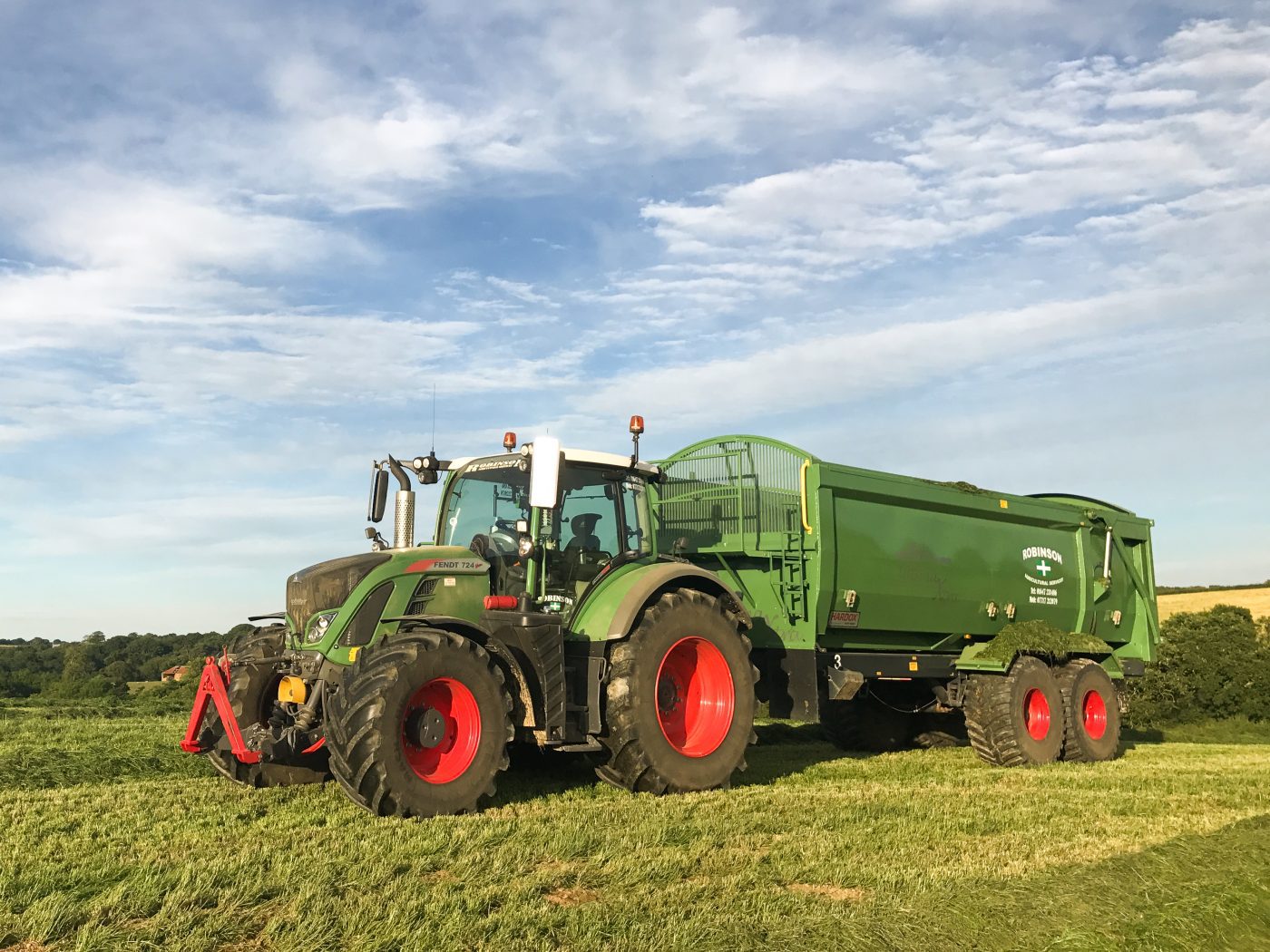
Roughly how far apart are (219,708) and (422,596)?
4.96 ft

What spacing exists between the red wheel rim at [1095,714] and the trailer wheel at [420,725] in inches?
339

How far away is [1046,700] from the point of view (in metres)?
12.4

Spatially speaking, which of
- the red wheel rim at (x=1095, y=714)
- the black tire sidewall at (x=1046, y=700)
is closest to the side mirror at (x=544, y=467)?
the black tire sidewall at (x=1046, y=700)

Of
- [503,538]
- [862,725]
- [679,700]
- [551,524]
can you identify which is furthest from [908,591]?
[503,538]

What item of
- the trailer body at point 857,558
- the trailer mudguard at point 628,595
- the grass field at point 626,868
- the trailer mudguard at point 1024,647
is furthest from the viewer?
the trailer mudguard at point 1024,647

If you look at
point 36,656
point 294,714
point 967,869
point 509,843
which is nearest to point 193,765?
point 294,714

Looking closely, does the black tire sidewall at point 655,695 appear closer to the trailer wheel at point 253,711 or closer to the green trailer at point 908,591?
the green trailer at point 908,591

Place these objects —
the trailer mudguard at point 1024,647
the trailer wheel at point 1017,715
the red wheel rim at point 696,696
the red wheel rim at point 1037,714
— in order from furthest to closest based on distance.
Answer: the red wheel rim at point 1037,714, the trailer mudguard at point 1024,647, the trailer wheel at point 1017,715, the red wheel rim at point 696,696

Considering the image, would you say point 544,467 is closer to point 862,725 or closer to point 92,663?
point 862,725

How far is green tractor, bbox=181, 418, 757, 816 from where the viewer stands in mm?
6980

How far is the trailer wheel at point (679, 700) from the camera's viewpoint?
26.5ft

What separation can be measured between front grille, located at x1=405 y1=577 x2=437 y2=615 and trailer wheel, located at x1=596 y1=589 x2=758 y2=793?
55.9 inches

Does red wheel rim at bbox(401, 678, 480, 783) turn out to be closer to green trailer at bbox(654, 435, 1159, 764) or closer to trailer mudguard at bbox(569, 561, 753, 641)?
trailer mudguard at bbox(569, 561, 753, 641)

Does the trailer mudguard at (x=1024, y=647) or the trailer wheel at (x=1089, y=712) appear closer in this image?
the trailer mudguard at (x=1024, y=647)
